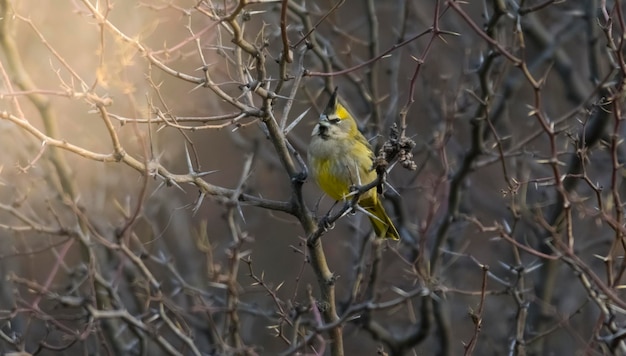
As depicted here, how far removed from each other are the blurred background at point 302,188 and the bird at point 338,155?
0.33 m

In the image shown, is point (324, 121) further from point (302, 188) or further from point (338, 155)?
point (302, 188)

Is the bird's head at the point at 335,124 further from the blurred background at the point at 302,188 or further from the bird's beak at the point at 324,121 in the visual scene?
the blurred background at the point at 302,188

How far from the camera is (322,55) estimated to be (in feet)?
17.0

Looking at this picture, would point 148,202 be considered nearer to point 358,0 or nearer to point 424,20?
point 424,20

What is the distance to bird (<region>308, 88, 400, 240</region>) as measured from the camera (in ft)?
16.5

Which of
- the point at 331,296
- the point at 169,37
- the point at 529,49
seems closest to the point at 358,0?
the point at 529,49

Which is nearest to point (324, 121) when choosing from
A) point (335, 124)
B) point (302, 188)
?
point (335, 124)

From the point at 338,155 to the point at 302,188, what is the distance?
747mm

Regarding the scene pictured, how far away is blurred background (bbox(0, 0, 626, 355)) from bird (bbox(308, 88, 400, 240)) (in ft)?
1.08

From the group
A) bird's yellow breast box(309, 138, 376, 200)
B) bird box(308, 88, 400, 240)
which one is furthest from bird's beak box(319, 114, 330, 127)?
bird's yellow breast box(309, 138, 376, 200)

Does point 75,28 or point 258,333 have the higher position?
point 75,28

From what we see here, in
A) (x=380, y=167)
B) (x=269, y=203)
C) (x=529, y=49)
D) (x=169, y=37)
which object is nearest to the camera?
(x=380, y=167)

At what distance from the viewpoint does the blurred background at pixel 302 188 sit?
4.11m

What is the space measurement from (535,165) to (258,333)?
115 inches
